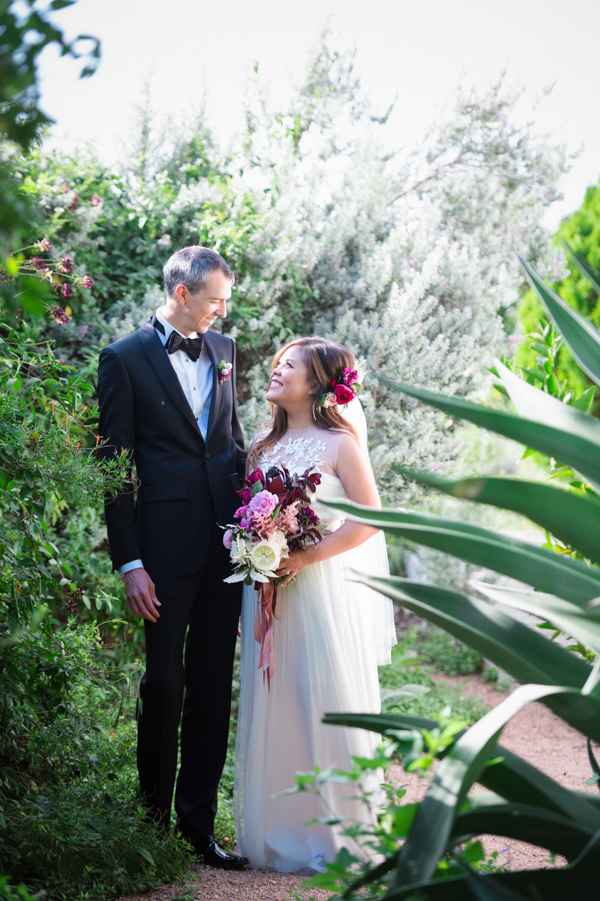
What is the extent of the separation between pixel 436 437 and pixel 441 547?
4430 mm

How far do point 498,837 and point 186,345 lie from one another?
2807mm

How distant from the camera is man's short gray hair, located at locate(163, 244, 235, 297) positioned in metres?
3.24

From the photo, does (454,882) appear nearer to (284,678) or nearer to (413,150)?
(284,678)

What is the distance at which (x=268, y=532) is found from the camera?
9.48ft

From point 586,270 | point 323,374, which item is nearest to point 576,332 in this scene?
point 586,270

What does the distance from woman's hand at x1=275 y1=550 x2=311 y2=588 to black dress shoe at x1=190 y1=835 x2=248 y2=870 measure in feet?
3.64

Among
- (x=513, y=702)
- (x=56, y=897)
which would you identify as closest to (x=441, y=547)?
(x=513, y=702)

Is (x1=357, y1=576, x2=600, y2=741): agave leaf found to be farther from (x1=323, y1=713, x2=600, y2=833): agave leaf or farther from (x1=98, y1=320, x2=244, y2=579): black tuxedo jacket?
(x1=98, y1=320, x2=244, y2=579): black tuxedo jacket

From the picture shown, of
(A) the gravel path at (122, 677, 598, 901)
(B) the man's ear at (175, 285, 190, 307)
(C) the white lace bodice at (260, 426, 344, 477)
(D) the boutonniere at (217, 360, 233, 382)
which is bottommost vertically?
(A) the gravel path at (122, 677, 598, 901)

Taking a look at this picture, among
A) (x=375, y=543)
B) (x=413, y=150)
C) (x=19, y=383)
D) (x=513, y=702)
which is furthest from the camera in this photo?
(x=413, y=150)

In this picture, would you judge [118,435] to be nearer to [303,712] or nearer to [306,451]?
[306,451]

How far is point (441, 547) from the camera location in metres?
1.24

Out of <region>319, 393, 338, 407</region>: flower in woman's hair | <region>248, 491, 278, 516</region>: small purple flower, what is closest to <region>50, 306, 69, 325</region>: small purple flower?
<region>319, 393, 338, 407</region>: flower in woman's hair

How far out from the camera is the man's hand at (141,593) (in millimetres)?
3037
